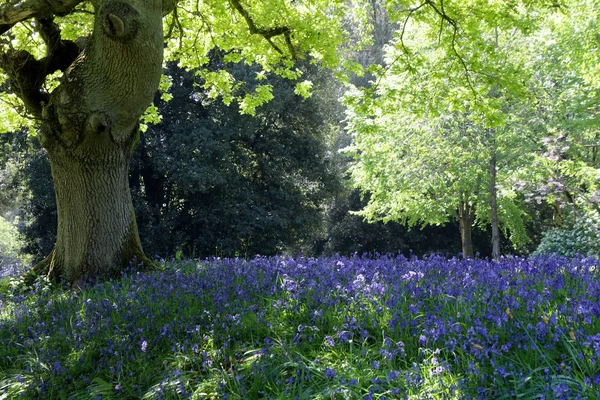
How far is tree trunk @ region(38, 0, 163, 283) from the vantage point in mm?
6160

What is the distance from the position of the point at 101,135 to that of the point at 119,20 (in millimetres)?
1641

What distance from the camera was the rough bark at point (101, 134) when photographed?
20.2ft

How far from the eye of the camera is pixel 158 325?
4.16 m

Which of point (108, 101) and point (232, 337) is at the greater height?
point (108, 101)

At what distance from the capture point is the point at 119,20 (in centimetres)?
572

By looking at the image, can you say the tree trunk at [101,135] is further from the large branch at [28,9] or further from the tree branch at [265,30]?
the tree branch at [265,30]

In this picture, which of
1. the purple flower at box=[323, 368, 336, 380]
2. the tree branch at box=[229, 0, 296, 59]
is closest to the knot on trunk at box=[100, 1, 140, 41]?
the tree branch at box=[229, 0, 296, 59]

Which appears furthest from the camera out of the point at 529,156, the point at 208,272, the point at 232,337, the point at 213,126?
the point at 213,126

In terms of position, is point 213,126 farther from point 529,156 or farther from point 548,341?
point 548,341

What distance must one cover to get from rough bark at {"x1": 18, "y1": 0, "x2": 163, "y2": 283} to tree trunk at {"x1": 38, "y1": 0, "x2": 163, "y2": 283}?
12 millimetres

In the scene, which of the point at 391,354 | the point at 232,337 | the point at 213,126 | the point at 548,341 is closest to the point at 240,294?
the point at 232,337

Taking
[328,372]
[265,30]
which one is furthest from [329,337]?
[265,30]

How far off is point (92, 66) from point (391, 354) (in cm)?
524

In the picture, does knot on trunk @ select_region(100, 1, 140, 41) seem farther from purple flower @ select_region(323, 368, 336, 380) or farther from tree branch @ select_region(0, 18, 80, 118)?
purple flower @ select_region(323, 368, 336, 380)
